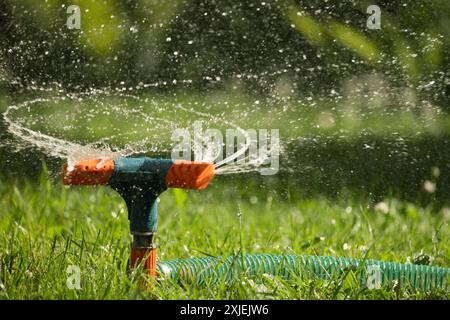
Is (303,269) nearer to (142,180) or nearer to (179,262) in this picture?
(179,262)

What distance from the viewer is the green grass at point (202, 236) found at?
216 centimetres

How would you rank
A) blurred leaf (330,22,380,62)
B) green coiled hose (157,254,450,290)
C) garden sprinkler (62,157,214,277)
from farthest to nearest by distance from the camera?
blurred leaf (330,22,380,62) < green coiled hose (157,254,450,290) < garden sprinkler (62,157,214,277)

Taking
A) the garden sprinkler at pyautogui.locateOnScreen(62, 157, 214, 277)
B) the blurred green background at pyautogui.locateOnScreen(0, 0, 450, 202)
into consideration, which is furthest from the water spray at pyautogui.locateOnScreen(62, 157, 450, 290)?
the blurred green background at pyautogui.locateOnScreen(0, 0, 450, 202)

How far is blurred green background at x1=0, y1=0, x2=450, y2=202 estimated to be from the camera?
3941 millimetres

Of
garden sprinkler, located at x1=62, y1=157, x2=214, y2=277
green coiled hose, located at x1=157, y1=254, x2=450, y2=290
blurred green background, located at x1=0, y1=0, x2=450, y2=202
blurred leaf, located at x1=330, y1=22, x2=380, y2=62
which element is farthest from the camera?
blurred green background, located at x1=0, y1=0, x2=450, y2=202

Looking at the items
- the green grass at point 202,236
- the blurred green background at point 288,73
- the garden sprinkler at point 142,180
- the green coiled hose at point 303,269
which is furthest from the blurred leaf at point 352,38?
the garden sprinkler at point 142,180

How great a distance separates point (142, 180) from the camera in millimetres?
2146

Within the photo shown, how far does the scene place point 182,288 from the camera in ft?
7.51

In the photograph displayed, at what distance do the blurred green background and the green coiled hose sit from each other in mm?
1460

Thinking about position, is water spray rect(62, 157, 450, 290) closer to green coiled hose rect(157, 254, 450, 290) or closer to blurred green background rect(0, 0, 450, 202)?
green coiled hose rect(157, 254, 450, 290)

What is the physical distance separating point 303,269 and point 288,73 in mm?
2553

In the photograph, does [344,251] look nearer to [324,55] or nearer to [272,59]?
[324,55]

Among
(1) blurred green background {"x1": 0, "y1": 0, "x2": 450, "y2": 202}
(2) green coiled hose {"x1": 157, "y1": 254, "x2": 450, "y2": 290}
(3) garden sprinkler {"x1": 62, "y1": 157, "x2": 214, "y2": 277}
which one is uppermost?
(1) blurred green background {"x1": 0, "y1": 0, "x2": 450, "y2": 202}

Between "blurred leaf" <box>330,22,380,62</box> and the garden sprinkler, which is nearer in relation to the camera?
the garden sprinkler
